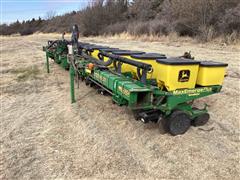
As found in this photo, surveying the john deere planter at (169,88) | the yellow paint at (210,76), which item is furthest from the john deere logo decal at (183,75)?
the yellow paint at (210,76)

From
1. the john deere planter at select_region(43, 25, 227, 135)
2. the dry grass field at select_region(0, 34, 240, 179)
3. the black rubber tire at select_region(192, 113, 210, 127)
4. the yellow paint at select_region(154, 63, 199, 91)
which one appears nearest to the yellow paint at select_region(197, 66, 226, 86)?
the john deere planter at select_region(43, 25, 227, 135)

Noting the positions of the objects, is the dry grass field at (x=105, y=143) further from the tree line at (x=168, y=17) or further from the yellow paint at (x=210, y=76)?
the tree line at (x=168, y=17)

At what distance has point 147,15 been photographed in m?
28.2

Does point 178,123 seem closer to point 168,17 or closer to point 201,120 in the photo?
point 201,120

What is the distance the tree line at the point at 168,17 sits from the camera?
568 inches

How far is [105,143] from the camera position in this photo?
340 centimetres

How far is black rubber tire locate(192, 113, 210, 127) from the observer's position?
3.73m

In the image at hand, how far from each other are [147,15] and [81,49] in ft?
76.7

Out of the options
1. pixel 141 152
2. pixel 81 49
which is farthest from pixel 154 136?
pixel 81 49

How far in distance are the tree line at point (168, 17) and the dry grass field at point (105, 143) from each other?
33.9 feet

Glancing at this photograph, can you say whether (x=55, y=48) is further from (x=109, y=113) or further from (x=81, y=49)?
(x=109, y=113)

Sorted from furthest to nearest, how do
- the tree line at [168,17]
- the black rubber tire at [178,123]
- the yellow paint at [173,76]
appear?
the tree line at [168,17]
the black rubber tire at [178,123]
the yellow paint at [173,76]

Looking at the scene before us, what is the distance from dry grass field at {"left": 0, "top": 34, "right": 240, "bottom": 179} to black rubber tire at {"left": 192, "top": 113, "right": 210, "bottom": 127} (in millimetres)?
78

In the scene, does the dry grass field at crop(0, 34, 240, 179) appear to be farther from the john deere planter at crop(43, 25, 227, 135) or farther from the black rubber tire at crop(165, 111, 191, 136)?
the john deere planter at crop(43, 25, 227, 135)
